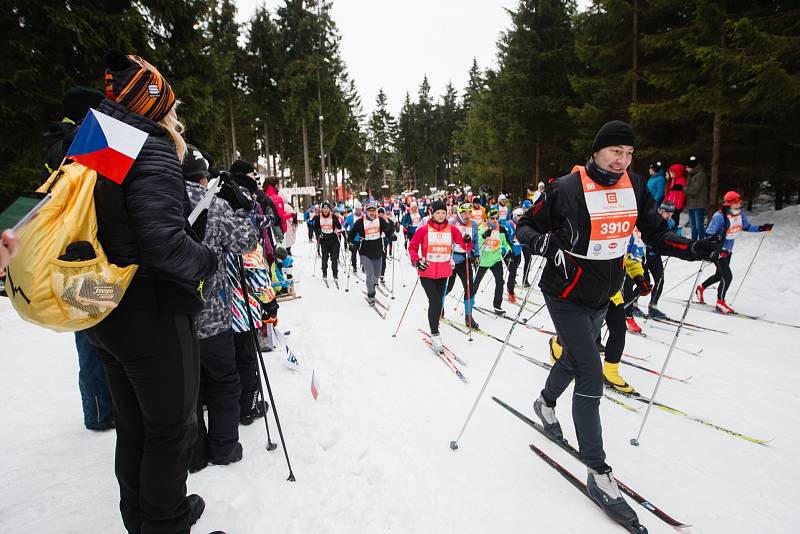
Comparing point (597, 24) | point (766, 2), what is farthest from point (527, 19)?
point (766, 2)

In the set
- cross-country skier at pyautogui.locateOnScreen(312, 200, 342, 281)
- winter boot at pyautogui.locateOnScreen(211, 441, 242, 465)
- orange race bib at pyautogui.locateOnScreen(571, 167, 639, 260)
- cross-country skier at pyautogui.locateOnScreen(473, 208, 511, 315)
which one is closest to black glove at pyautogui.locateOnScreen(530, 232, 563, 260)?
orange race bib at pyautogui.locateOnScreen(571, 167, 639, 260)

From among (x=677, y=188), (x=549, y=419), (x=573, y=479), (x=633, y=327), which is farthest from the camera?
(x=677, y=188)

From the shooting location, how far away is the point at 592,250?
2812 mm

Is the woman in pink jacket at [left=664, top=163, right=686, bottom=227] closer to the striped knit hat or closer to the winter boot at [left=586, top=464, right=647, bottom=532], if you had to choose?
the winter boot at [left=586, top=464, right=647, bottom=532]

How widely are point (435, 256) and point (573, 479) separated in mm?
3648

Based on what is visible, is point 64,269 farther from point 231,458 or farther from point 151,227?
point 231,458

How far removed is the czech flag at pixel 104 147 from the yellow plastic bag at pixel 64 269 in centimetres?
5

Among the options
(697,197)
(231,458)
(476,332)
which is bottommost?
(476,332)

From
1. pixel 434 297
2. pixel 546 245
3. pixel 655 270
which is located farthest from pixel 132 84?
pixel 655 270

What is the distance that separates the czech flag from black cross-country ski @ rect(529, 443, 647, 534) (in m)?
3.40

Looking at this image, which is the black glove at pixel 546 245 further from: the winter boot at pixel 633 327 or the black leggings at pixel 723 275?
the black leggings at pixel 723 275

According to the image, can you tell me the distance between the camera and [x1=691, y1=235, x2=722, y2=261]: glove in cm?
293

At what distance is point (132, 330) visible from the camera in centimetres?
161

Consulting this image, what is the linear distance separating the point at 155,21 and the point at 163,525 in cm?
1244
